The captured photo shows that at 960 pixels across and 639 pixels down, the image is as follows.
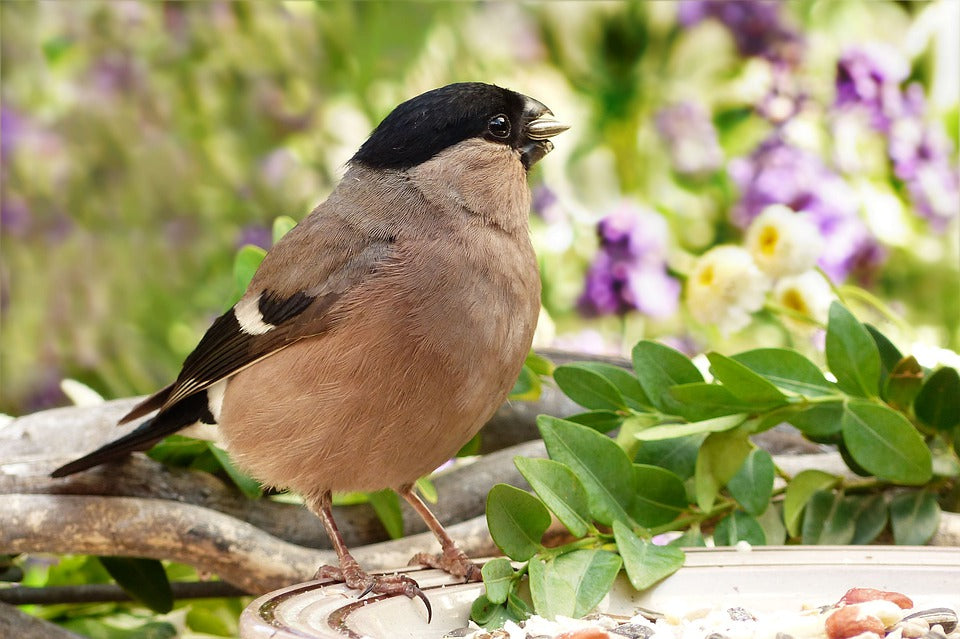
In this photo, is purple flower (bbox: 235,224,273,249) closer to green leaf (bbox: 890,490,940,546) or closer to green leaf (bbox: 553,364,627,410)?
green leaf (bbox: 553,364,627,410)

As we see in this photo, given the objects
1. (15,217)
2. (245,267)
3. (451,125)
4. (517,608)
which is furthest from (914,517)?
(15,217)

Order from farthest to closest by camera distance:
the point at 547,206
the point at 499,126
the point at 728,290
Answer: the point at 547,206 < the point at 728,290 < the point at 499,126

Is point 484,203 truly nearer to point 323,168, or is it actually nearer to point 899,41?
point 323,168

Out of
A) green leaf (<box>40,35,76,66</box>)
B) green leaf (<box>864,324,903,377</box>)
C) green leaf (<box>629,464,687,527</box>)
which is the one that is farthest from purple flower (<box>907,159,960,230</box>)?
green leaf (<box>40,35,76,66</box>)

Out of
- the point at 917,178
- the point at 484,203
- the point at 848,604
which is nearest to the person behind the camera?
the point at 848,604

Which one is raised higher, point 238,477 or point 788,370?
point 788,370

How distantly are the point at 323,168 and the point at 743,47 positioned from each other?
1586 mm

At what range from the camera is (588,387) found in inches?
74.0

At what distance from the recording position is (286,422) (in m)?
1.73

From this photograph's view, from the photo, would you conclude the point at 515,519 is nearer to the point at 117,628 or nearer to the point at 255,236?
the point at 117,628

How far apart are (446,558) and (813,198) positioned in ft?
6.44

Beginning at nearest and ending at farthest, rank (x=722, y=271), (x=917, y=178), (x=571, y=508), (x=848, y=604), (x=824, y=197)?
(x=848, y=604), (x=571, y=508), (x=722, y=271), (x=824, y=197), (x=917, y=178)

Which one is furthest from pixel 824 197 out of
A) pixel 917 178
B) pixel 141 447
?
pixel 141 447

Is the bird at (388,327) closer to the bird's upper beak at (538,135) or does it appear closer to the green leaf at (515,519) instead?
the bird's upper beak at (538,135)
